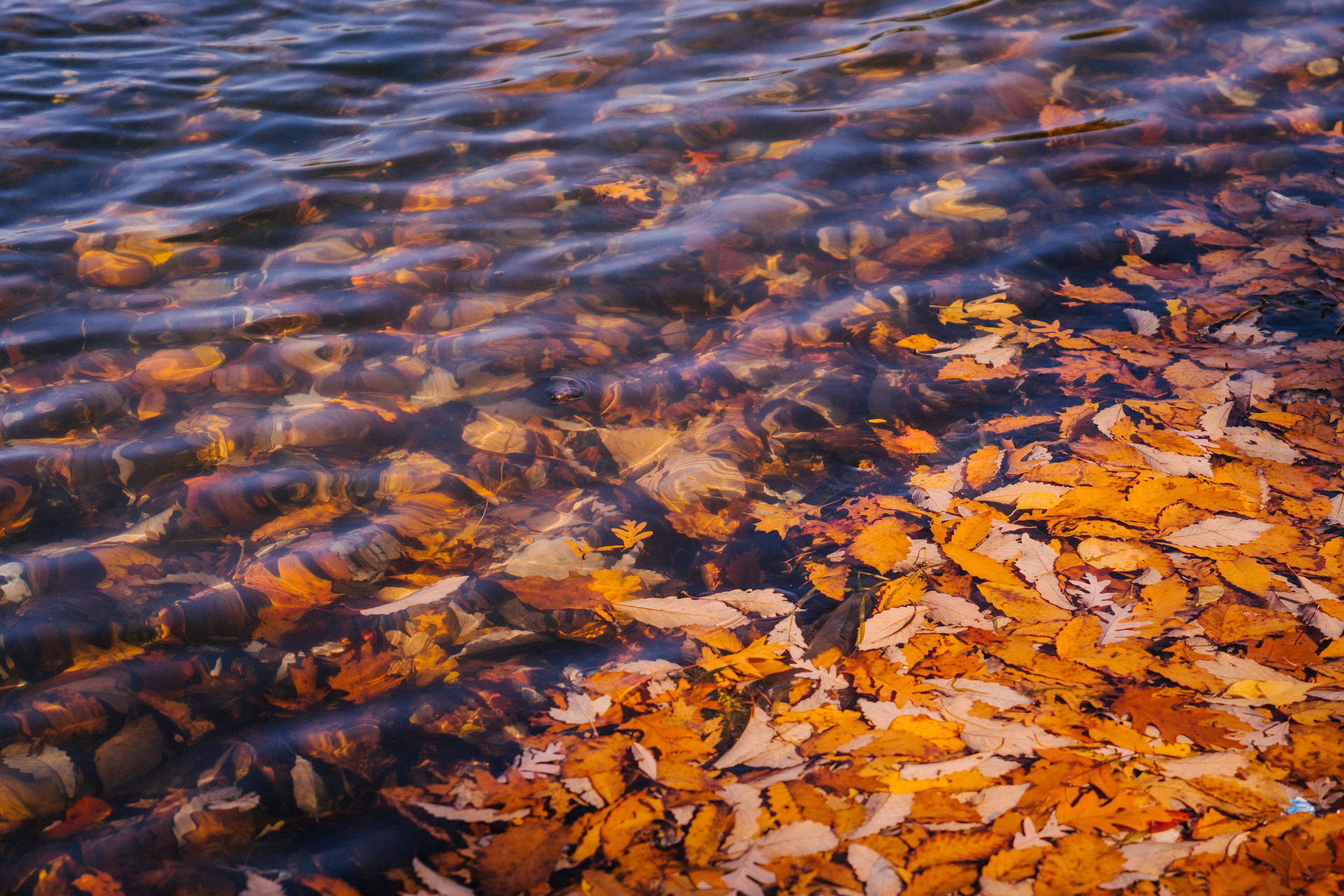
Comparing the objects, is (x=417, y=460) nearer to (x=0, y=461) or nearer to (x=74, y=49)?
(x=0, y=461)

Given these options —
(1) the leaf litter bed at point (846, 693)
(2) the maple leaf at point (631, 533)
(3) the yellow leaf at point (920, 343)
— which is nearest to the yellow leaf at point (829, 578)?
(1) the leaf litter bed at point (846, 693)

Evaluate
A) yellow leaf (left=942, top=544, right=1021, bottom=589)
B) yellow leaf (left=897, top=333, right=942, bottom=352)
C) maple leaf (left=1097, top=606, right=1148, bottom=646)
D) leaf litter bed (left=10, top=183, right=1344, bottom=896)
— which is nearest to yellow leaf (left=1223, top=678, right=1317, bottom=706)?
leaf litter bed (left=10, top=183, right=1344, bottom=896)

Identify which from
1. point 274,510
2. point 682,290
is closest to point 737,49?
point 682,290

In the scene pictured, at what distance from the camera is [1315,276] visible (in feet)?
8.59

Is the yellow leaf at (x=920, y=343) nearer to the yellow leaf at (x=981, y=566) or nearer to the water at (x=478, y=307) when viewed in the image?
the water at (x=478, y=307)

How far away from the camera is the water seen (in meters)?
1.65

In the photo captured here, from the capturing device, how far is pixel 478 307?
273cm

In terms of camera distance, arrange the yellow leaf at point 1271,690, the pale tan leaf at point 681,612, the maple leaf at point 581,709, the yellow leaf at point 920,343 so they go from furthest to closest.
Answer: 1. the yellow leaf at point 920,343
2. the pale tan leaf at point 681,612
3. the maple leaf at point 581,709
4. the yellow leaf at point 1271,690

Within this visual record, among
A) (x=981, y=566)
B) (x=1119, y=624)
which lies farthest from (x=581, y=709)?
(x=1119, y=624)

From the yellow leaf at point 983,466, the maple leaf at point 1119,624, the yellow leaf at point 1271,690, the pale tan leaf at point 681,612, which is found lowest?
the yellow leaf at point 1271,690

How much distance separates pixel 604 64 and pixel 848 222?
1970 millimetres

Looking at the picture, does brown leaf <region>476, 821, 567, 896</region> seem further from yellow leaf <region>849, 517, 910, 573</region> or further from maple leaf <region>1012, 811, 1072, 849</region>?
yellow leaf <region>849, 517, 910, 573</region>

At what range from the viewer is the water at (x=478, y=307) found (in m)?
1.65

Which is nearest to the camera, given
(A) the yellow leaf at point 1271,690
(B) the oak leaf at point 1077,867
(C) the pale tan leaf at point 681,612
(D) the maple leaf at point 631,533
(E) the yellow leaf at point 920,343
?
(B) the oak leaf at point 1077,867
